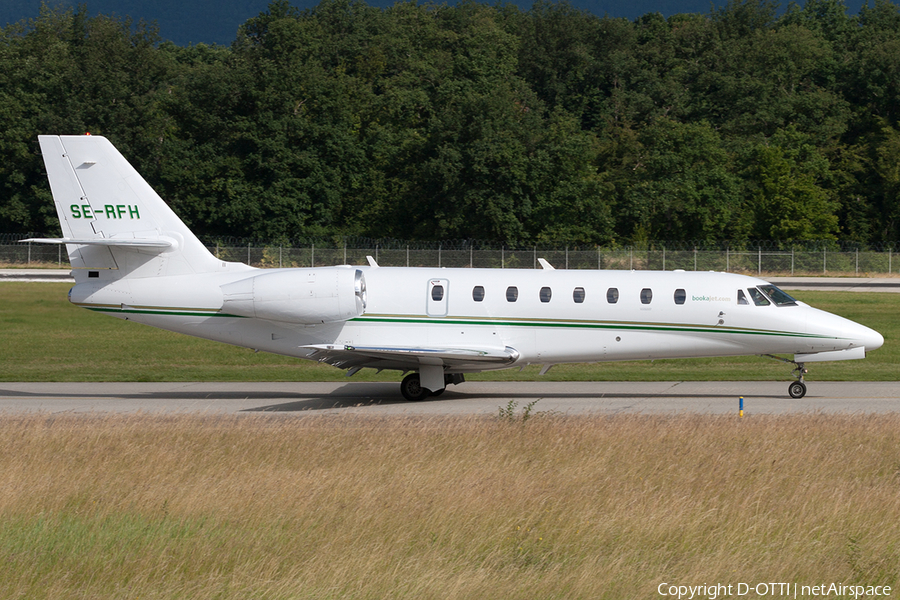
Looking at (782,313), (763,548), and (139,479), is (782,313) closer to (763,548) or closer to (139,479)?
(763,548)

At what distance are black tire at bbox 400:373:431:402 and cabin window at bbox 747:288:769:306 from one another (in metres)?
7.27

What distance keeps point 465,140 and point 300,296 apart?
47050 mm

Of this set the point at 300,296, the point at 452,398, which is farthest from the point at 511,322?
the point at 300,296

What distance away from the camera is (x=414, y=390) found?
70.5 ft

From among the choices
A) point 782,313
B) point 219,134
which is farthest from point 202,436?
point 219,134

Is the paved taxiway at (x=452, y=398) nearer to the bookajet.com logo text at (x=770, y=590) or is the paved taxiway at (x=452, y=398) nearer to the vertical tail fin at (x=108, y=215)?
the vertical tail fin at (x=108, y=215)

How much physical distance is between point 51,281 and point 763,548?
5220cm

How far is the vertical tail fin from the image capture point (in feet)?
68.0

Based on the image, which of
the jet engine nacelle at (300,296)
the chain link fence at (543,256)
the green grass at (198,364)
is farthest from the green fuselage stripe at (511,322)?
the chain link fence at (543,256)

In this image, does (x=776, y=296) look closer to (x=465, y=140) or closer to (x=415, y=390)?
(x=415, y=390)

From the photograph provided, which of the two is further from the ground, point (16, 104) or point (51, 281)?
point (16, 104)

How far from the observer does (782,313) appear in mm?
20641

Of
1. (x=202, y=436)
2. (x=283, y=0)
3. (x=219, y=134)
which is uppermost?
(x=283, y=0)

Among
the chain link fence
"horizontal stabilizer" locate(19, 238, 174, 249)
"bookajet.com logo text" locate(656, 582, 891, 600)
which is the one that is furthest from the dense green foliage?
"bookajet.com logo text" locate(656, 582, 891, 600)
